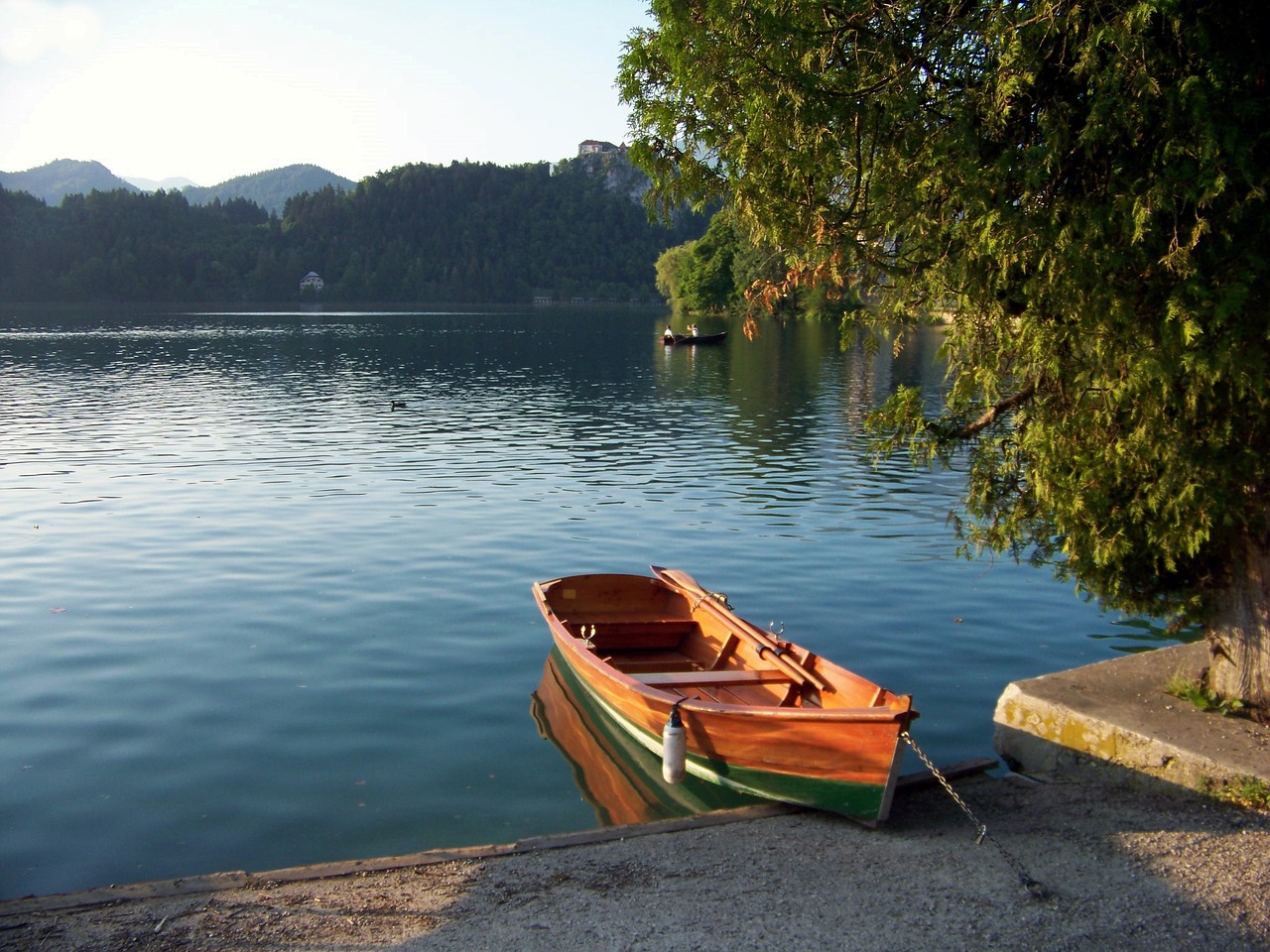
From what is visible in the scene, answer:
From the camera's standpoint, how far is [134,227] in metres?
181

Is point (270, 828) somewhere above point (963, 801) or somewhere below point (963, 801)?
below

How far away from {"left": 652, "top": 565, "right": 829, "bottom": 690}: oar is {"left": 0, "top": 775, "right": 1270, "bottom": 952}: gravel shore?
5.46 ft

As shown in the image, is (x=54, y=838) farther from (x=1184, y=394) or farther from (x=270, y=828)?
(x=1184, y=394)

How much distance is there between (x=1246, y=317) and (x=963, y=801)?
12.5 feet

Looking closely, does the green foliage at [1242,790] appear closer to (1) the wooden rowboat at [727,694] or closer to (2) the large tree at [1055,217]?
(2) the large tree at [1055,217]

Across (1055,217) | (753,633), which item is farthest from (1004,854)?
(1055,217)

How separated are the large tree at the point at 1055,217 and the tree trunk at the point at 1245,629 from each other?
0.05 feet

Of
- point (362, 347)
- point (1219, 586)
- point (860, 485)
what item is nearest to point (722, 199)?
point (1219, 586)

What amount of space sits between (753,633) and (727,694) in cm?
95

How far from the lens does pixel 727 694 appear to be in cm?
976

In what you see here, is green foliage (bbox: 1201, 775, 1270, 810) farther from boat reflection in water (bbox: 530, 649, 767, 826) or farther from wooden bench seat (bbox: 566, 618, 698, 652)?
wooden bench seat (bbox: 566, 618, 698, 652)

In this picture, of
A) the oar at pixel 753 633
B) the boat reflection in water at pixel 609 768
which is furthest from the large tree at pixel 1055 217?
the boat reflection in water at pixel 609 768

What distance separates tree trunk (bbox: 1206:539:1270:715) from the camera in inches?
320

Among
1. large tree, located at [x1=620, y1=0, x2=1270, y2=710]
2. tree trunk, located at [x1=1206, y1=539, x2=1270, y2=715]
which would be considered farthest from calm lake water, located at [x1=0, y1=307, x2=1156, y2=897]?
large tree, located at [x1=620, y1=0, x2=1270, y2=710]
